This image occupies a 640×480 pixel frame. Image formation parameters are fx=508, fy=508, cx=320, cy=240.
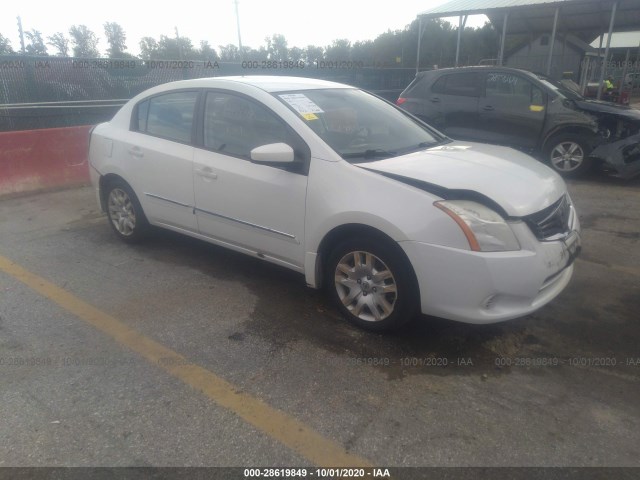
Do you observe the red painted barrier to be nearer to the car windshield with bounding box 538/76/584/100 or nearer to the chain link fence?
the chain link fence

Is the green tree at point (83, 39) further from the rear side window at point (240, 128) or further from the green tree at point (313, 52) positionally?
the rear side window at point (240, 128)

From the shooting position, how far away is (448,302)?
2.96 metres

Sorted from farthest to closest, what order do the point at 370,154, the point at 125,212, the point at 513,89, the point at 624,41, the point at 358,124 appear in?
the point at 624,41, the point at 513,89, the point at 125,212, the point at 358,124, the point at 370,154

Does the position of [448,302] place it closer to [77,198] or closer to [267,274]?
[267,274]

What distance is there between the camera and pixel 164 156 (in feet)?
14.2

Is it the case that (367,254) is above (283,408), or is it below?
above

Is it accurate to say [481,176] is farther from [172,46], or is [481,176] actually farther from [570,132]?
[172,46]

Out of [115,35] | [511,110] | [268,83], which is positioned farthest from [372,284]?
[115,35]

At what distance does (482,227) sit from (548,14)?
1283 cm

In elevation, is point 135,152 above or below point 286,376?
above

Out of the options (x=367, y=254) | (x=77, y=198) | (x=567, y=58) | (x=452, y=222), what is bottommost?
(x=77, y=198)

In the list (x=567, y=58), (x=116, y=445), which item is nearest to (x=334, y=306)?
(x=116, y=445)

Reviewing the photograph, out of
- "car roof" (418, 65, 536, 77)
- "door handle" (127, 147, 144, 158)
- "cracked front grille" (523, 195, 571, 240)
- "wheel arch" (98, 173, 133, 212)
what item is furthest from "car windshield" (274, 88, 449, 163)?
"car roof" (418, 65, 536, 77)

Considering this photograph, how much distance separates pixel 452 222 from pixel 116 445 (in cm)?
206
